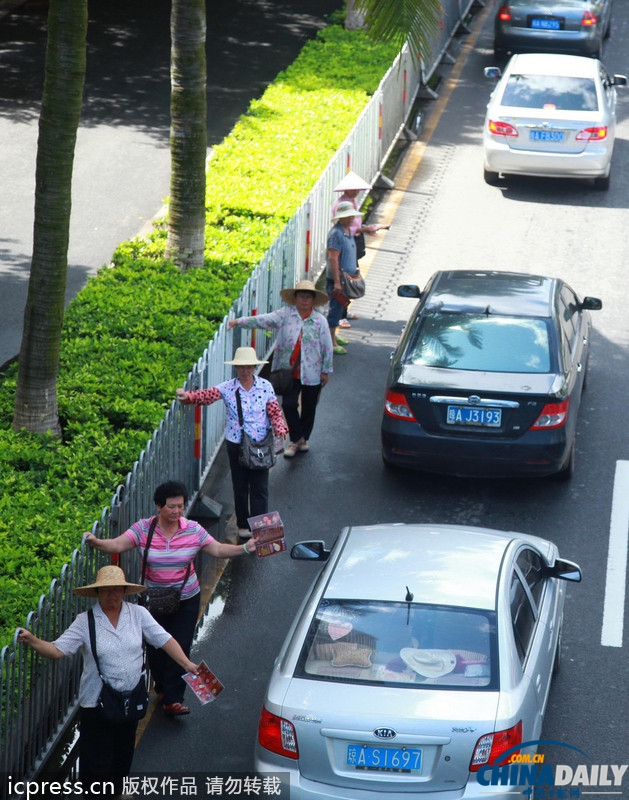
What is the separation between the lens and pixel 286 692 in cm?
693

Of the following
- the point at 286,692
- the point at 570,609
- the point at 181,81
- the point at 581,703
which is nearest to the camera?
the point at 286,692

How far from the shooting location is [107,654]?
7.21 m

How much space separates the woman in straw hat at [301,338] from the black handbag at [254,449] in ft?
5.13

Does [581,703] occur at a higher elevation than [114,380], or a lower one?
lower

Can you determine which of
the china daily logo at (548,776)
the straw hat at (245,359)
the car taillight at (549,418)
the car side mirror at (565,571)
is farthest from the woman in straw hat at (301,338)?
the china daily logo at (548,776)

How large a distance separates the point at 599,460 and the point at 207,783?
5533 mm

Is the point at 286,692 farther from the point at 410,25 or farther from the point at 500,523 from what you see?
the point at 410,25

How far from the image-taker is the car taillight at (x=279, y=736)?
679 cm

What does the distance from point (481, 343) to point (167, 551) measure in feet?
13.6

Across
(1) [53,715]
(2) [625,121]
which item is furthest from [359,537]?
(2) [625,121]

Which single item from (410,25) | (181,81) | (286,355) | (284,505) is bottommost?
(284,505)

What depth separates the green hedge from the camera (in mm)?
8680

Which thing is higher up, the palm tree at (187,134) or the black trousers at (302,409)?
the palm tree at (187,134)

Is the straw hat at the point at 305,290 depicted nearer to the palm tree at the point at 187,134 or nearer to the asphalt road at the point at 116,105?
the palm tree at the point at 187,134
